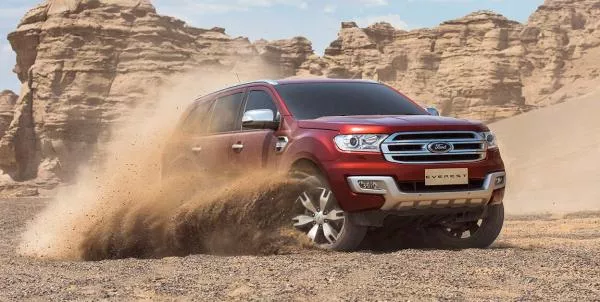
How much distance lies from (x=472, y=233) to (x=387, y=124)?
5.25 ft

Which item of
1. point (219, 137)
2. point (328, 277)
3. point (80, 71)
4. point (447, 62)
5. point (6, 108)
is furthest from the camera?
point (447, 62)

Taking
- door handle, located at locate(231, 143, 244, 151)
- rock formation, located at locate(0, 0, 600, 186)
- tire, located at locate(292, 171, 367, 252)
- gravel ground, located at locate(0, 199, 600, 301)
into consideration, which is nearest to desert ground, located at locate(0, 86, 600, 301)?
gravel ground, located at locate(0, 199, 600, 301)

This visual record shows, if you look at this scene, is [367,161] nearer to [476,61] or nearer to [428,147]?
[428,147]

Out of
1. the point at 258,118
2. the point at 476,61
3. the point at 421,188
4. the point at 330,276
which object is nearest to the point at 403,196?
the point at 421,188

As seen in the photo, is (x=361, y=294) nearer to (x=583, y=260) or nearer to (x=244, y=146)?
(x=583, y=260)

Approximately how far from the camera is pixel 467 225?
25.7ft

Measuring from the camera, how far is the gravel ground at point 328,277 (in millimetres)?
5000

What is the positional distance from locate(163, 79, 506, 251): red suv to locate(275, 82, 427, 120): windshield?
0.01m

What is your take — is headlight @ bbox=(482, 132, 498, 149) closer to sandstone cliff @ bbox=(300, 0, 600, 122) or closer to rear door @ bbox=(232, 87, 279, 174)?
rear door @ bbox=(232, 87, 279, 174)

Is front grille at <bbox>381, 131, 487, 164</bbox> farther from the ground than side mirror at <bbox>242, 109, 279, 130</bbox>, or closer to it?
closer to it

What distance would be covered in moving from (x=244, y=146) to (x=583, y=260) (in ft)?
10.7

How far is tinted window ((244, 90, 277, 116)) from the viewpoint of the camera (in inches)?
315

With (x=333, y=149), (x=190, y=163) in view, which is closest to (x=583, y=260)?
(x=333, y=149)

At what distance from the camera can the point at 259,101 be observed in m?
8.19
